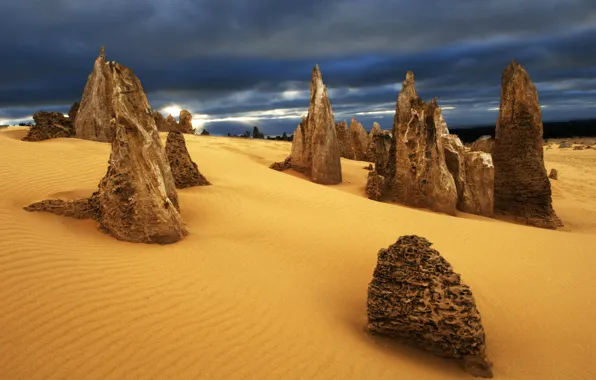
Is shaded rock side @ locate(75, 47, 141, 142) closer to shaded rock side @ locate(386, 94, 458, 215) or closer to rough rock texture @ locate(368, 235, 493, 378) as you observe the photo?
shaded rock side @ locate(386, 94, 458, 215)

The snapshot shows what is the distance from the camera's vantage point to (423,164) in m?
11.5

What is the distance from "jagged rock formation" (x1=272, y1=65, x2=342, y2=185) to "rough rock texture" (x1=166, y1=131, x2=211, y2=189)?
197 inches

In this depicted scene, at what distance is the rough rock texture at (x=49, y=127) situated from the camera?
15812mm

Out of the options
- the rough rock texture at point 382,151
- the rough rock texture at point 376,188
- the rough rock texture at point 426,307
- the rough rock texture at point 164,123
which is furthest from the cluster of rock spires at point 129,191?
the rough rock texture at point 164,123

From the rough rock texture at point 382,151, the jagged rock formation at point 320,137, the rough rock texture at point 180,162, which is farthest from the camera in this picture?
the jagged rock formation at point 320,137

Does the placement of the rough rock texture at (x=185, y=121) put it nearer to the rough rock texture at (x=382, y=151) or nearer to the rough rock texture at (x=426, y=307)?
the rough rock texture at (x=382, y=151)

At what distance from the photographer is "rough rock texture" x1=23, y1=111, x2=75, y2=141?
1581 centimetres

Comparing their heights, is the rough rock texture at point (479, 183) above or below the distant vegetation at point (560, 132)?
above

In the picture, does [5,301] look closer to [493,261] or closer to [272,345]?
[272,345]

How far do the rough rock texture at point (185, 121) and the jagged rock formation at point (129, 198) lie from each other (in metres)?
24.5

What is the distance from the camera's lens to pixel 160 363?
3.79 meters

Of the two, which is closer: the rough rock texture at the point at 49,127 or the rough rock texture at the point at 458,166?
the rough rock texture at the point at 458,166

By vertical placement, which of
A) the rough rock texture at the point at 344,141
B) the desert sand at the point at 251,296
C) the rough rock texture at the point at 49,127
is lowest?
the desert sand at the point at 251,296

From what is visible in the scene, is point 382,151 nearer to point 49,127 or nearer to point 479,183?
point 479,183
